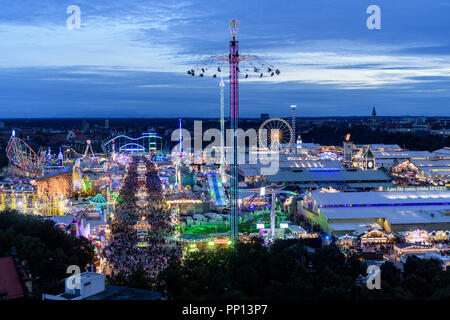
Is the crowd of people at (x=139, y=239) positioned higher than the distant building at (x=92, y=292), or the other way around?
the distant building at (x=92, y=292)

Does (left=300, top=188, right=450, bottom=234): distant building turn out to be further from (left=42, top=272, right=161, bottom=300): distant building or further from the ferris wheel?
the ferris wheel

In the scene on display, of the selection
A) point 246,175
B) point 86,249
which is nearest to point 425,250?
point 86,249

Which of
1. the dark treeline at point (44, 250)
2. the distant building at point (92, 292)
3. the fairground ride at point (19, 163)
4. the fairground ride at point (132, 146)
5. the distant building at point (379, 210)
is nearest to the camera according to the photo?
the distant building at point (92, 292)

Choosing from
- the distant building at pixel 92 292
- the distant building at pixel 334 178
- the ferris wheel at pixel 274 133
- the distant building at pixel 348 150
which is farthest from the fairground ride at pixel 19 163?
the distant building at pixel 92 292

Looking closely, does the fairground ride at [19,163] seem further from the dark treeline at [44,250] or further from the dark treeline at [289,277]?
the dark treeline at [289,277]

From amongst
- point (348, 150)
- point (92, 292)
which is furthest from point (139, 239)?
point (348, 150)

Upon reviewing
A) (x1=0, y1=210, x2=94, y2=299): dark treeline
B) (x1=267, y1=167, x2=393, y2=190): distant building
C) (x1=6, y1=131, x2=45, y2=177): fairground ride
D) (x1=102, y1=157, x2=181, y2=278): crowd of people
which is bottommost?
(x1=102, y1=157, x2=181, y2=278): crowd of people

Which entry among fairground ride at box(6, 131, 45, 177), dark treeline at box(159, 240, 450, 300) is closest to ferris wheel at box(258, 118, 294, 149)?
fairground ride at box(6, 131, 45, 177)
